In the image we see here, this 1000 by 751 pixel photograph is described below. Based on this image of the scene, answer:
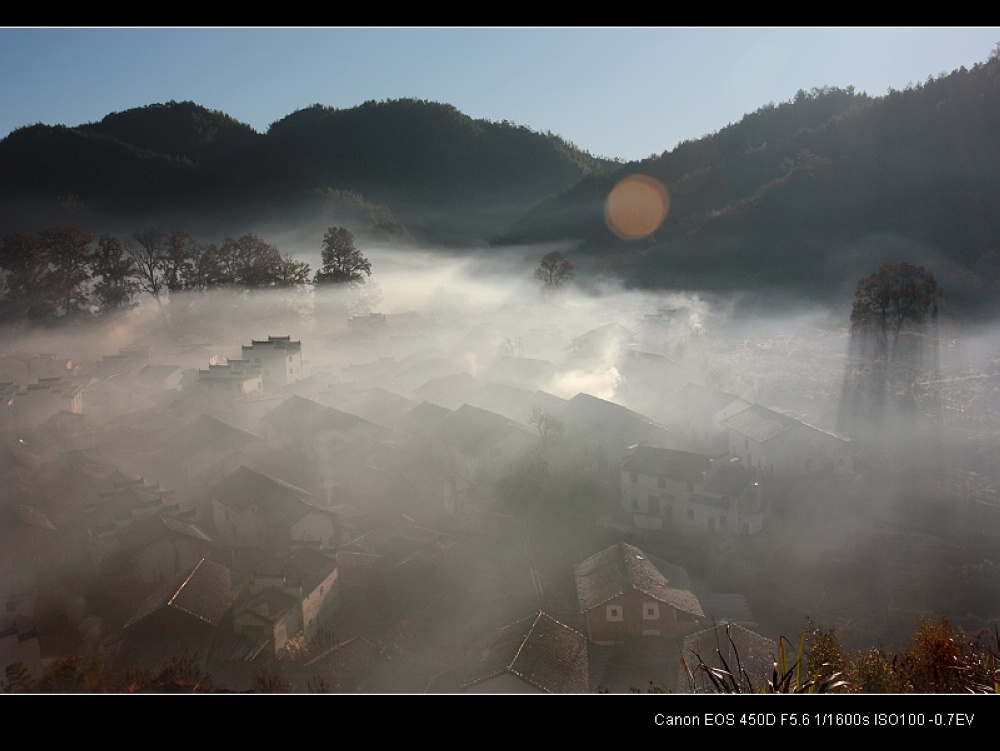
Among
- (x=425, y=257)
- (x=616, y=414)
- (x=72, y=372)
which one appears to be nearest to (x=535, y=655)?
(x=616, y=414)

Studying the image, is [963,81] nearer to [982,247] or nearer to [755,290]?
[982,247]

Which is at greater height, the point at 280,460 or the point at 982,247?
the point at 982,247

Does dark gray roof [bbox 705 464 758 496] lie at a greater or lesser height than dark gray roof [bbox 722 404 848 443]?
lesser

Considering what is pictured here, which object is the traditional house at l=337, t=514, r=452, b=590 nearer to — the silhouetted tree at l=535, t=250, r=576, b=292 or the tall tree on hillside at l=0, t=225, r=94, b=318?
the tall tree on hillside at l=0, t=225, r=94, b=318

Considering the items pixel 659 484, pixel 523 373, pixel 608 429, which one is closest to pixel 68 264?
pixel 523 373

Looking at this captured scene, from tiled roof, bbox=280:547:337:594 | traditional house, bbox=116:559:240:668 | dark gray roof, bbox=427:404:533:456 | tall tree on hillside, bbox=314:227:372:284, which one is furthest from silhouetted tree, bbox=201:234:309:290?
traditional house, bbox=116:559:240:668
